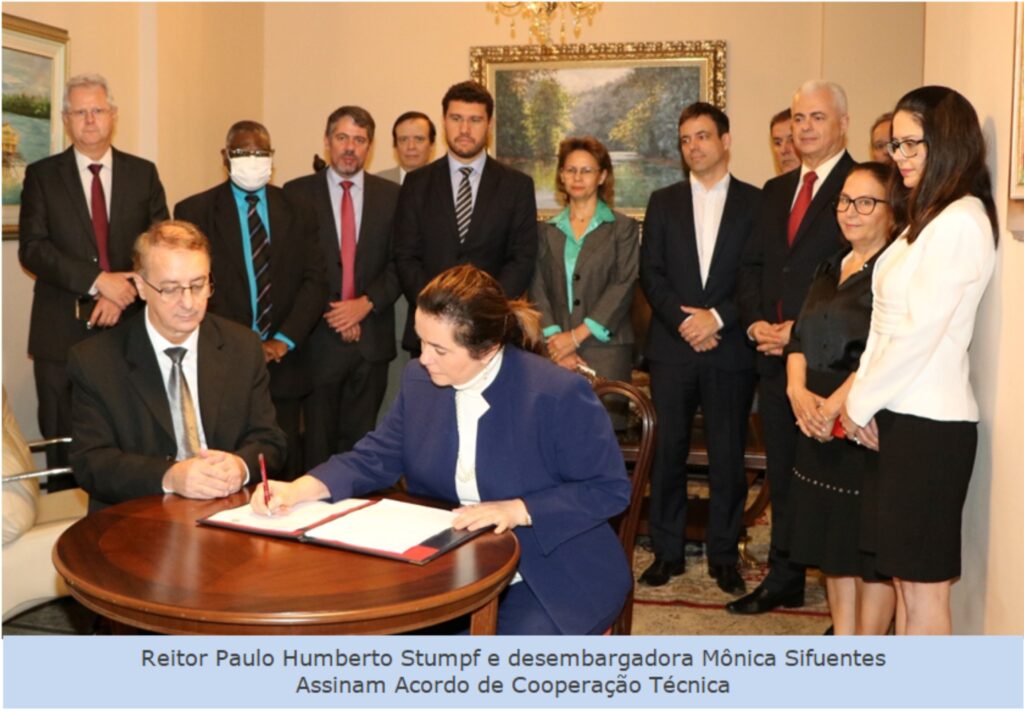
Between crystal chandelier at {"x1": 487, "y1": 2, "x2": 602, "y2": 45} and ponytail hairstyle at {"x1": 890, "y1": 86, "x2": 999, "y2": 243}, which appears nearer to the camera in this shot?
ponytail hairstyle at {"x1": 890, "y1": 86, "x2": 999, "y2": 243}

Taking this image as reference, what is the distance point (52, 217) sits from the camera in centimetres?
498

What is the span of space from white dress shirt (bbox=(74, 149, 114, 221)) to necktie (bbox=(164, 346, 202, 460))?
2109 millimetres

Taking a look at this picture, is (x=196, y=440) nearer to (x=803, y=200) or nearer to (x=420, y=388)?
(x=420, y=388)

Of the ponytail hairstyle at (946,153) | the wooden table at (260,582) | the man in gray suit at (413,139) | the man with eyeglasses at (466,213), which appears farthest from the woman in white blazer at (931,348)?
the man in gray suit at (413,139)

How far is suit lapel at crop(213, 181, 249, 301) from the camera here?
4973 mm

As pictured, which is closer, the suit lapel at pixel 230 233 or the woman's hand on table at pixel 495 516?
the woman's hand on table at pixel 495 516

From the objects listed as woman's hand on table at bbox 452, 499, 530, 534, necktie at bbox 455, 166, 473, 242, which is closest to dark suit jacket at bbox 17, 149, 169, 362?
necktie at bbox 455, 166, 473, 242

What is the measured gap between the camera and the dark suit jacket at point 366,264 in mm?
5426

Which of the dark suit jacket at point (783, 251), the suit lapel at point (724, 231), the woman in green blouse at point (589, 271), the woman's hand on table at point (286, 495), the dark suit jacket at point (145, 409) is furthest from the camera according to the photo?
the woman in green blouse at point (589, 271)

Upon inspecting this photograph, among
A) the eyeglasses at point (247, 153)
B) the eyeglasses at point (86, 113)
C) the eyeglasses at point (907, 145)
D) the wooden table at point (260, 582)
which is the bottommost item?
the wooden table at point (260, 582)

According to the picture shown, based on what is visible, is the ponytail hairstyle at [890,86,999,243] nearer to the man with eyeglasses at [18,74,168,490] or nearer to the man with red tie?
the man with red tie

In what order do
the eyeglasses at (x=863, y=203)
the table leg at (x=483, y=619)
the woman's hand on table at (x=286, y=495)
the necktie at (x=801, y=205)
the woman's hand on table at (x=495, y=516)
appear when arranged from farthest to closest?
the necktie at (x=801, y=205)
the eyeglasses at (x=863, y=203)
the woman's hand on table at (x=286, y=495)
the woman's hand on table at (x=495, y=516)
the table leg at (x=483, y=619)

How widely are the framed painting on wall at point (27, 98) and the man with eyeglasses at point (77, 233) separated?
73cm

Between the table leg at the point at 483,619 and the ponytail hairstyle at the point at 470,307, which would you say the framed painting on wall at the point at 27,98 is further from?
the table leg at the point at 483,619
